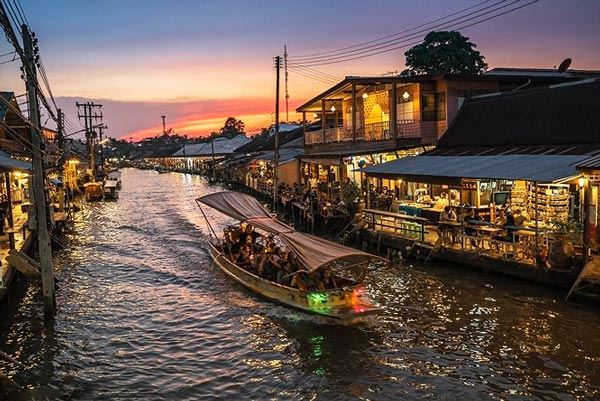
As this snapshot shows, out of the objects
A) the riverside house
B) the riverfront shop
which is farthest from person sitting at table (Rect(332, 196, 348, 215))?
the riverside house

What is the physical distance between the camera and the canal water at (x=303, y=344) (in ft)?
36.8

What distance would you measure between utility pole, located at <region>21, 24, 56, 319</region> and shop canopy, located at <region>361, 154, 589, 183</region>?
13.6m

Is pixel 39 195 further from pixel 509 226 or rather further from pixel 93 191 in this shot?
pixel 93 191

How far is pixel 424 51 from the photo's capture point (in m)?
57.2

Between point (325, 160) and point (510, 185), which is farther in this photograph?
point (325, 160)

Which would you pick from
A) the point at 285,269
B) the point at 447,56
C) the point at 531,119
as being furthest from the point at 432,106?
the point at 447,56

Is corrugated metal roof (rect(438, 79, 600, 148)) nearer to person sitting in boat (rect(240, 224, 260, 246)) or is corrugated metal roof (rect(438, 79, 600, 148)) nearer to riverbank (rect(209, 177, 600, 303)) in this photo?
riverbank (rect(209, 177, 600, 303))

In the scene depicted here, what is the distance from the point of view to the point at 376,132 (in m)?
31.3

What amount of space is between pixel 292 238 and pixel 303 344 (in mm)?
3816

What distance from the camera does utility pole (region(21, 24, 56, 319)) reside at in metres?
14.4

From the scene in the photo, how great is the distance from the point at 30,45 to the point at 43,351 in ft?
28.4

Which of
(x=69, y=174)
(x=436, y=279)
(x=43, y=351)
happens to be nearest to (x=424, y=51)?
(x=69, y=174)

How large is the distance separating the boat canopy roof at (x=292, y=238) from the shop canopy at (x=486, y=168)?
452 cm

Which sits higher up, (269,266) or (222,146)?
(222,146)
